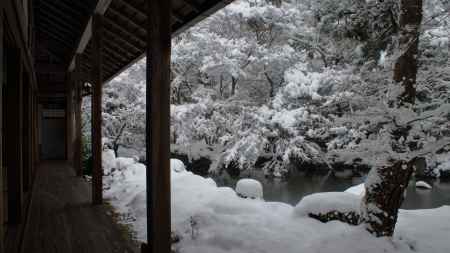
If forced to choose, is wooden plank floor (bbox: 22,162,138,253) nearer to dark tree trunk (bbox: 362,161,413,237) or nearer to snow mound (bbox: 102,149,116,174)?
snow mound (bbox: 102,149,116,174)

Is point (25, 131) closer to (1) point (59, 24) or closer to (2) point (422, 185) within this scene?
(1) point (59, 24)

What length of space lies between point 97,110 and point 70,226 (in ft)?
5.22

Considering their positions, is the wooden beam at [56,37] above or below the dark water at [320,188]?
above

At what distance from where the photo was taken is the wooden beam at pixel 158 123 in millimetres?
2408

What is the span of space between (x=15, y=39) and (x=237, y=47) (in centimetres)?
984

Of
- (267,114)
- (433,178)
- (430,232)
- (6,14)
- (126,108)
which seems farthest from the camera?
(126,108)

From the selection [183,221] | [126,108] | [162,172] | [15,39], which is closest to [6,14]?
[15,39]

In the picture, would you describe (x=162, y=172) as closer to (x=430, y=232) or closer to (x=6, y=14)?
(x=6, y=14)

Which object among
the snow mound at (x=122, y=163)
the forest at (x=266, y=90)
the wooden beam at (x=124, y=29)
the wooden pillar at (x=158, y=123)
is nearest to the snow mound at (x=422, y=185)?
the forest at (x=266, y=90)

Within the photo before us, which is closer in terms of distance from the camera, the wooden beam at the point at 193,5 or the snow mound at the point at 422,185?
the wooden beam at the point at 193,5

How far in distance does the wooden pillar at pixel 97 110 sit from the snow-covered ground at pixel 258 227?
451 mm

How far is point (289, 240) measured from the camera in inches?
175

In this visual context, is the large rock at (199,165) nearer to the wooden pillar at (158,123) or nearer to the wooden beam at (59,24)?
the wooden beam at (59,24)

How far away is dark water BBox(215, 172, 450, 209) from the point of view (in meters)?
10.2
